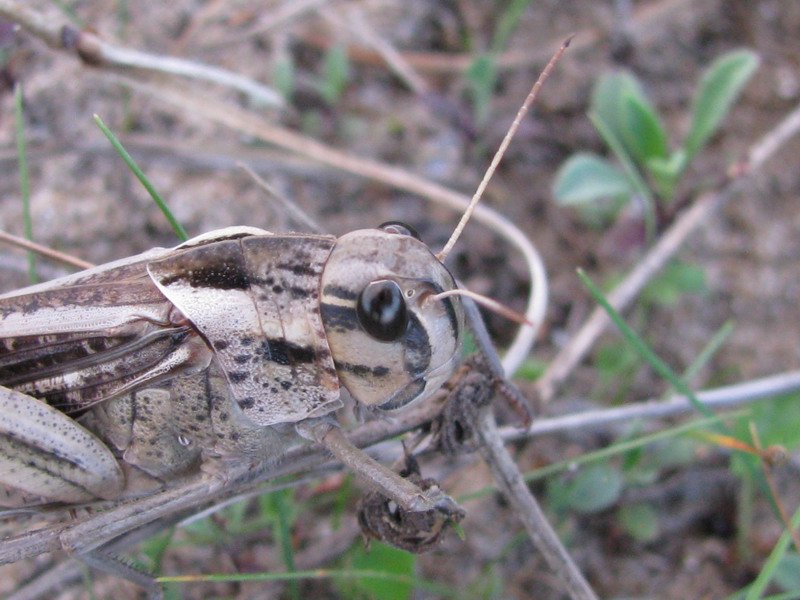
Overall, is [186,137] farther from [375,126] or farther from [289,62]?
[375,126]

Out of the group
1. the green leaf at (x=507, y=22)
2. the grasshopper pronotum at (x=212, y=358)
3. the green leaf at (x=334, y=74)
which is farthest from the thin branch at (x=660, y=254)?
the green leaf at (x=334, y=74)

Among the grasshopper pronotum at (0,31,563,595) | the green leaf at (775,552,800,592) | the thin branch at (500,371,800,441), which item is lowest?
the green leaf at (775,552,800,592)

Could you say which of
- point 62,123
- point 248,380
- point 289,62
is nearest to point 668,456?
point 248,380

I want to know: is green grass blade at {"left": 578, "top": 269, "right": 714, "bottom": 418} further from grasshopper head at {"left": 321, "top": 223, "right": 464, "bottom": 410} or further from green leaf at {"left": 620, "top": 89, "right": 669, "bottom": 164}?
green leaf at {"left": 620, "top": 89, "right": 669, "bottom": 164}

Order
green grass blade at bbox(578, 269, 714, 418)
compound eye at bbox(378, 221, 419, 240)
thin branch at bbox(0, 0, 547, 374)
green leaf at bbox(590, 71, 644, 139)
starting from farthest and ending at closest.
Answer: green leaf at bbox(590, 71, 644, 139)
thin branch at bbox(0, 0, 547, 374)
green grass blade at bbox(578, 269, 714, 418)
compound eye at bbox(378, 221, 419, 240)

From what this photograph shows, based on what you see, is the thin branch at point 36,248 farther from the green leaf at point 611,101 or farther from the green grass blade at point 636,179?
the green leaf at point 611,101

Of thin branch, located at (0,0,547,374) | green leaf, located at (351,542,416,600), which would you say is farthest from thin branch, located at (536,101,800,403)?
green leaf, located at (351,542,416,600)

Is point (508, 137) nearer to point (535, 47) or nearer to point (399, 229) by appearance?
point (399, 229)
